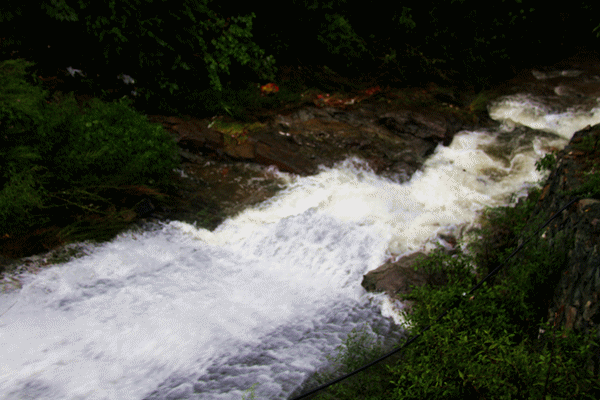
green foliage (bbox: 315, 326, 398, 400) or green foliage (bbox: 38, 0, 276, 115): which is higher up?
green foliage (bbox: 38, 0, 276, 115)

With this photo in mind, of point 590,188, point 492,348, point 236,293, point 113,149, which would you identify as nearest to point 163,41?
point 113,149

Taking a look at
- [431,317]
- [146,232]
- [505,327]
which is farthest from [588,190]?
[146,232]

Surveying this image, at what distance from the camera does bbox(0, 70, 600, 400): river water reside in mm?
2857

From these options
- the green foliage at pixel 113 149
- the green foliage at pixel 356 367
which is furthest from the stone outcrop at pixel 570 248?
the green foliage at pixel 113 149

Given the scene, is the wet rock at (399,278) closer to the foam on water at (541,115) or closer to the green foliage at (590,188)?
the green foliage at (590,188)

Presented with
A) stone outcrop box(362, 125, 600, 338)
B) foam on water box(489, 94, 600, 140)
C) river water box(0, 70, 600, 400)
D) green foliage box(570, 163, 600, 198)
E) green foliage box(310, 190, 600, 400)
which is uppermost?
foam on water box(489, 94, 600, 140)

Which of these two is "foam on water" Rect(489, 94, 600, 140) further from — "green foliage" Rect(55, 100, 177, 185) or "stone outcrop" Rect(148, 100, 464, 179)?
"green foliage" Rect(55, 100, 177, 185)

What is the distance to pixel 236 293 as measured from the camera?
12.6 feet

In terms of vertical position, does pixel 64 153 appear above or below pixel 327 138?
below

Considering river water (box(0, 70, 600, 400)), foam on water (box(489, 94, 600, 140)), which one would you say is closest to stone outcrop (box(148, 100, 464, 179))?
river water (box(0, 70, 600, 400))

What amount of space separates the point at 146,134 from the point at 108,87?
174cm

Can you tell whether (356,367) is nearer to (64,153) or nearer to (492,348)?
(492,348)

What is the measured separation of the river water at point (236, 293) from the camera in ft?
9.37

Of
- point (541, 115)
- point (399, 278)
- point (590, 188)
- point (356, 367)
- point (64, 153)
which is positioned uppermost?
point (541, 115)
